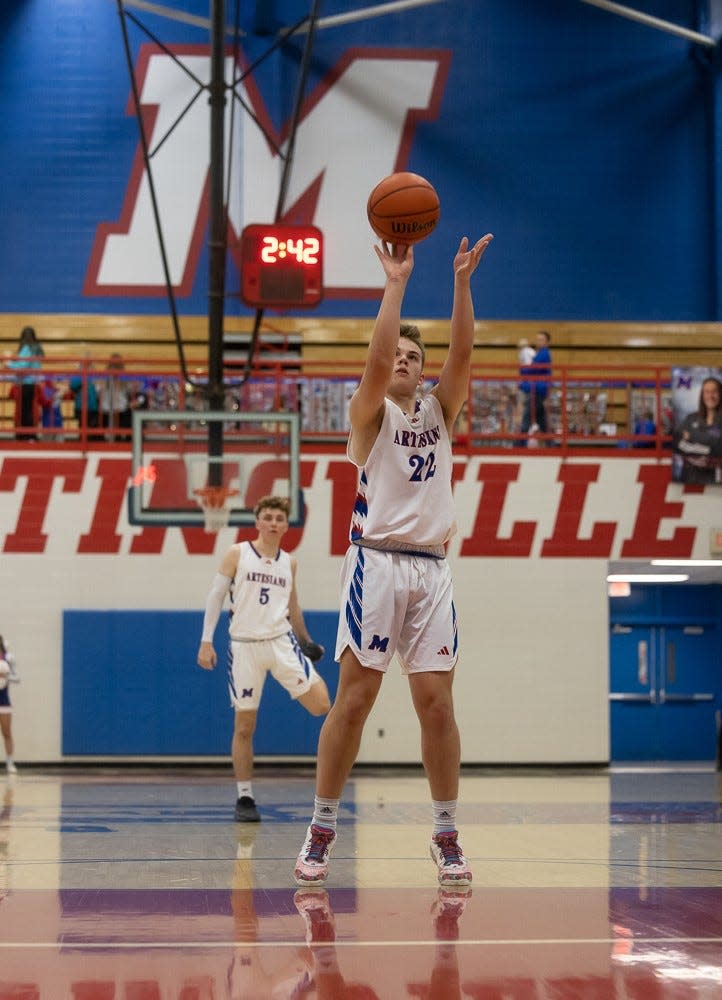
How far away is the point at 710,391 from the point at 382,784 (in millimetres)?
6367

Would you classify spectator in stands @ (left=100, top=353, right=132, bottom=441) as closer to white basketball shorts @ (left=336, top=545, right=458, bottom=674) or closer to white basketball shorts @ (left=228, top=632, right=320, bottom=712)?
white basketball shorts @ (left=228, top=632, right=320, bottom=712)

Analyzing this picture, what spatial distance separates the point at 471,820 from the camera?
353 inches

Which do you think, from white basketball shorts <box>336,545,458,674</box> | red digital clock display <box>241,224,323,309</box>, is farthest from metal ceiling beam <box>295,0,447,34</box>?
white basketball shorts <box>336,545,458,674</box>

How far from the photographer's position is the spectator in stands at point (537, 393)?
1625 centimetres

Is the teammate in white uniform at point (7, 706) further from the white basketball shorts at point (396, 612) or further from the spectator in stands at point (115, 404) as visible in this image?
the white basketball shorts at point (396, 612)

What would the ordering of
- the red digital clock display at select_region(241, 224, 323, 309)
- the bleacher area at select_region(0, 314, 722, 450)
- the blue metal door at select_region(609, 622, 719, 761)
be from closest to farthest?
the red digital clock display at select_region(241, 224, 323, 309)
the blue metal door at select_region(609, 622, 719, 761)
the bleacher area at select_region(0, 314, 722, 450)

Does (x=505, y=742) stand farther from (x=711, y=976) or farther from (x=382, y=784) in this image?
(x=711, y=976)

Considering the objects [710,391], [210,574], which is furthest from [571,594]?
[210,574]

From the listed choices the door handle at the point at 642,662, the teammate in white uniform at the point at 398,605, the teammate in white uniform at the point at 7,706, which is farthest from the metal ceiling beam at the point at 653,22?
the teammate in white uniform at the point at 398,605

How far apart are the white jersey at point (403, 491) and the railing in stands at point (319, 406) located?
32.8 feet

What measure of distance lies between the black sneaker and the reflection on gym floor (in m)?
0.19

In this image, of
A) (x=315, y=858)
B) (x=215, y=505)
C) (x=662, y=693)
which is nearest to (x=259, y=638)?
(x=315, y=858)

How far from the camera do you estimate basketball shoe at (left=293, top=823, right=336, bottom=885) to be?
5176 millimetres

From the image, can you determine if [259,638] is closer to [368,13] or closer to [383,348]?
[383,348]
